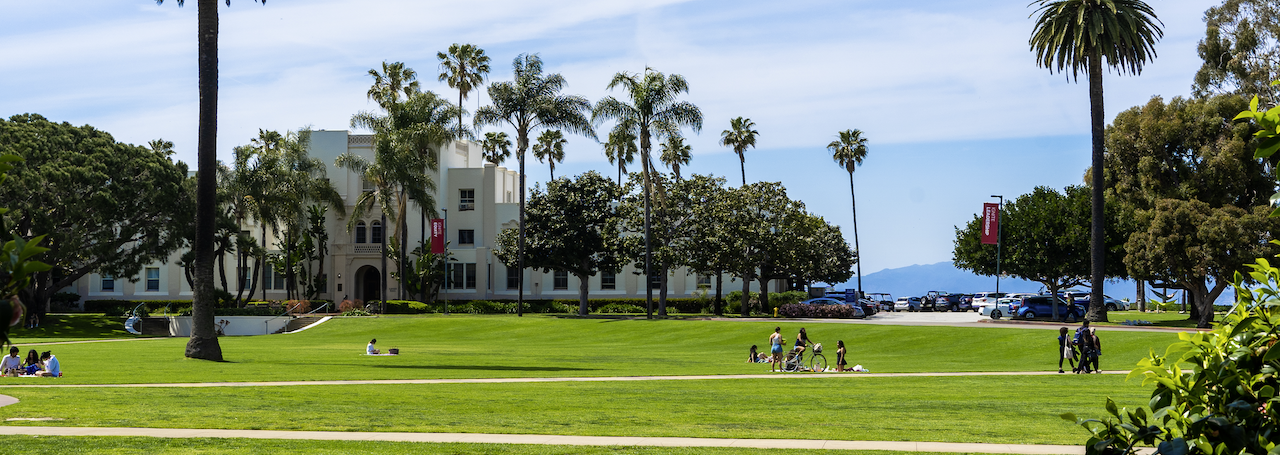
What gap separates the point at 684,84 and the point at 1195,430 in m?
53.0

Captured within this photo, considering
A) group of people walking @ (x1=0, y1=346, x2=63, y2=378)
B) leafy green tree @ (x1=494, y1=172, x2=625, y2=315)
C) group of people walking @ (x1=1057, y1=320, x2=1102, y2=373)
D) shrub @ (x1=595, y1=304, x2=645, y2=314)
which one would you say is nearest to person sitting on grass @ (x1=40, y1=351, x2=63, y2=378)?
group of people walking @ (x1=0, y1=346, x2=63, y2=378)

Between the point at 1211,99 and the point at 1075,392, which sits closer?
the point at 1075,392

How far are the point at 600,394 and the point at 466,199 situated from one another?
58.2 metres

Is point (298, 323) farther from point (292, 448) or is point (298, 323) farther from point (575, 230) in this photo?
point (292, 448)

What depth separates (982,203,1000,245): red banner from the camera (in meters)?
53.8

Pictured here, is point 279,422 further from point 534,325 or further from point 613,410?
point 534,325

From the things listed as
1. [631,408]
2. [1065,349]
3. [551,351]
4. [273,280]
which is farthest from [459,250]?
[631,408]

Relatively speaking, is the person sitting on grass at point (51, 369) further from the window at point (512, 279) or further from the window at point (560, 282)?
the window at point (560, 282)

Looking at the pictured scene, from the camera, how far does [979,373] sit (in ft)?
90.7

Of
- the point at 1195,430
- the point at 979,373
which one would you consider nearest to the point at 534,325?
the point at 979,373

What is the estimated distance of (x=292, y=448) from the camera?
12.3 metres

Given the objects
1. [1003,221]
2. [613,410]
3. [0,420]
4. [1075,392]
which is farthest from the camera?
[1003,221]

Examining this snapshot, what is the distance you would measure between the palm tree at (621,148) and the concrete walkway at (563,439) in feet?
142

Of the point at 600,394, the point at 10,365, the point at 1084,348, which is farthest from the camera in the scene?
the point at 1084,348
